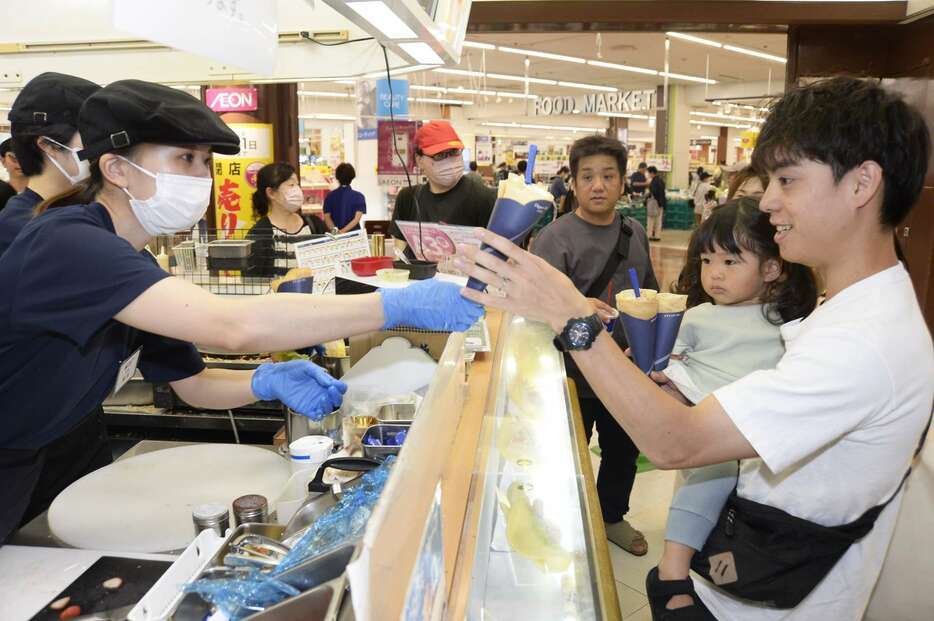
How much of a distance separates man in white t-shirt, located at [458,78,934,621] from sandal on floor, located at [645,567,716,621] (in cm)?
48

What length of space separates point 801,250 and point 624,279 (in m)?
1.99

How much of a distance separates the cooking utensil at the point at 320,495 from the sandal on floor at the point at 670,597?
86 cm

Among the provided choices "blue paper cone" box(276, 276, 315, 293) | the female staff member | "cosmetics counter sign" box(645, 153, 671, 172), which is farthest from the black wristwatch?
"cosmetics counter sign" box(645, 153, 671, 172)

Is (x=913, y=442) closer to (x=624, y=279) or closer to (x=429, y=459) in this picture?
(x=429, y=459)

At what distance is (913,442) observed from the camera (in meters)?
1.31

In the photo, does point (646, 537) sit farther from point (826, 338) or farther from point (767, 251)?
point (826, 338)

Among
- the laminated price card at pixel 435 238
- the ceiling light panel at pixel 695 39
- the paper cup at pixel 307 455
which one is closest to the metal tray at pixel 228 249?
the laminated price card at pixel 435 238

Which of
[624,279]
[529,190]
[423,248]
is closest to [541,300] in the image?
[529,190]

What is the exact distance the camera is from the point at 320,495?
1.40 metres

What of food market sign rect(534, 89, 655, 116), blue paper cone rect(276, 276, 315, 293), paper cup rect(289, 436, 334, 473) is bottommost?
paper cup rect(289, 436, 334, 473)

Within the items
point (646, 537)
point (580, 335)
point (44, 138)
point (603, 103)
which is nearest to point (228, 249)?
point (44, 138)

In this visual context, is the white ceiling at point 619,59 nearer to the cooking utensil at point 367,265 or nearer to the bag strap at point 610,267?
the bag strap at point 610,267

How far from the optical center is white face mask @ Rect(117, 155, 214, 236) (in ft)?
5.75

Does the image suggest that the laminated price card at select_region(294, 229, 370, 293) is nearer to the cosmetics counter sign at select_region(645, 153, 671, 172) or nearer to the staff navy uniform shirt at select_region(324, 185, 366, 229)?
the staff navy uniform shirt at select_region(324, 185, 366, 229)
